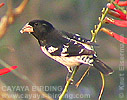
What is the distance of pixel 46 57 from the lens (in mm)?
5703

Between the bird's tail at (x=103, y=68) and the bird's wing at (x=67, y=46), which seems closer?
the bird's tail at (x=103, y=68)

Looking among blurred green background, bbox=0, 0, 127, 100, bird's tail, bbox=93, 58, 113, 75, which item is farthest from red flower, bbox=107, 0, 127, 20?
blurred green background, bbox=0, 0, 127, 100

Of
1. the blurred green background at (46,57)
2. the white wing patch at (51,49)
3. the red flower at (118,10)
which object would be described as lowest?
the blurred green background at (46,57)

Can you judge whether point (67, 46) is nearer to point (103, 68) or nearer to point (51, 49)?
point (51, 49)

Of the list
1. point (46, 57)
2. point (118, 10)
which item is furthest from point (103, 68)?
point (46, 57)

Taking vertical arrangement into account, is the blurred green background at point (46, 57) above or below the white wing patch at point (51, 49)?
below

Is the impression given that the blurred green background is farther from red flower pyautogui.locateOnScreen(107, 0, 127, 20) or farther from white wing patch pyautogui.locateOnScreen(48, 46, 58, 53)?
red flower pyautogui.locateOnScreen(107, 0, 127, 20)

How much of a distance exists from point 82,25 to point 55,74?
679 millimetres

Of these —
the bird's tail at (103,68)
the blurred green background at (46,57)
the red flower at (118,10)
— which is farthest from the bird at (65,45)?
the blurred green background at (46,57)

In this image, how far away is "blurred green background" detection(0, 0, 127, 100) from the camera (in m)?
5.44

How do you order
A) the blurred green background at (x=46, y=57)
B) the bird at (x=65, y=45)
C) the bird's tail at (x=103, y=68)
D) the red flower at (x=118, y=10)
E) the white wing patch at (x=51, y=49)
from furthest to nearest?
the blurred green background at (x=46, y=57), the white wing patch at (x=51, y=49), the bird at (x=65, y=45), the bird's tail at (x=103, y=68), the red flower at (x=118, y=10)

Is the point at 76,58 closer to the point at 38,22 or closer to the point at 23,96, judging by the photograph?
the point at 38,22

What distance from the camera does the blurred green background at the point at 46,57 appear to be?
544 cm

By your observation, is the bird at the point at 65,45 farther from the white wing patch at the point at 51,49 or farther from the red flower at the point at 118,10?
the red flower at the point at 118,10
